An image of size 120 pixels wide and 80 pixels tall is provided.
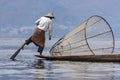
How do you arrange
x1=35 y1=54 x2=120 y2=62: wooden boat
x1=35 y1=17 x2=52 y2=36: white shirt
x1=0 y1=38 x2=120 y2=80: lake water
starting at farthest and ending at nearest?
1. x1=35 y1=17 x2=52 y2=36: white shirt
2. x1=35 y1=54 x2=120 y2=62: wooden boat
3. x1=0 y1=38 x2=120 y2=80: lake water

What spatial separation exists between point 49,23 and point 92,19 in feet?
5.16

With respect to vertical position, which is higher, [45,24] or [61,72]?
[45,24]

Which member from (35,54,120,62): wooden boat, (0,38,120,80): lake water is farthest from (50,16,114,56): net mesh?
(0,38,120,80): lake water

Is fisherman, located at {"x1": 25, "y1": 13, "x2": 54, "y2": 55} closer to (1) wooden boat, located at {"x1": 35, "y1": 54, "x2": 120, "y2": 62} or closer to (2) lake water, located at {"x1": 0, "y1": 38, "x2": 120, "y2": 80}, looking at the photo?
(1) wooden boat, located at {"x1": 35, "y1": 54, "x2": 120, "y2": 62}

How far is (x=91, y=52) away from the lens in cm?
2148

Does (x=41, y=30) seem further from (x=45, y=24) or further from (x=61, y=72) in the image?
(x=61, y=72)

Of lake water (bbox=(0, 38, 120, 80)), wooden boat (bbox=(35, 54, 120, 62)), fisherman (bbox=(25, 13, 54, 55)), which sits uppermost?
fisherman (bbox=(25, 13, 54, 55))

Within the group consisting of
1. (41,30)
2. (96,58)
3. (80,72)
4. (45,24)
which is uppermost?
(45,24)

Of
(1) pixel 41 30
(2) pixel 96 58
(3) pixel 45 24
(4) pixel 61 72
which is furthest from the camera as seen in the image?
(1) pixel 41 30

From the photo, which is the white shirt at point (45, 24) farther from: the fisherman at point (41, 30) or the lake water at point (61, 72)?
the lake water at point (61, 72)

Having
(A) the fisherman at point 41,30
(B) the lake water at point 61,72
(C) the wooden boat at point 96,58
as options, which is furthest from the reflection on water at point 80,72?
(A) the fisherman at point 41,30

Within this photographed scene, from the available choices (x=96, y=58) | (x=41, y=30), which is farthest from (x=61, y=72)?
(x=41, y=30)

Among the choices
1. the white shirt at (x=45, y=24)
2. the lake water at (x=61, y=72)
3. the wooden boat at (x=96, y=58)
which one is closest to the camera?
the lake water at (x=61, y=72)

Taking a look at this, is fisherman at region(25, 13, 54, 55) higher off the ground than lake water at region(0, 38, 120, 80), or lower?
higher
